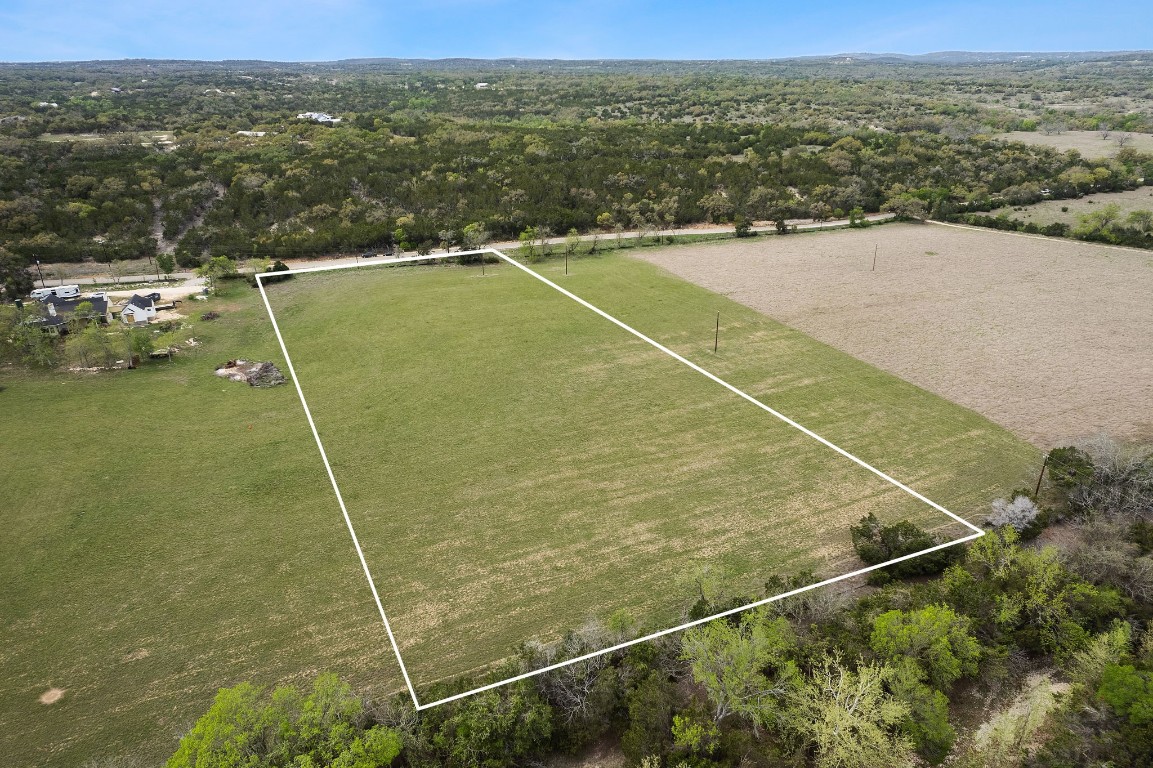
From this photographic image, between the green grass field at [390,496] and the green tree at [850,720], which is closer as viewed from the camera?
the green tree at [850,720]

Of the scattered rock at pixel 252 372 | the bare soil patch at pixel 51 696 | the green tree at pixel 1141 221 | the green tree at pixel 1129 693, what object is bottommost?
the bare soil patch at pixel 51 696

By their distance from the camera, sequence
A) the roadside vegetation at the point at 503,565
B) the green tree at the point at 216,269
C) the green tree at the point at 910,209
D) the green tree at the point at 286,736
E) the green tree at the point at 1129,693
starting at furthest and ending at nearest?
the green tree at the point at 910,209
the green tree at the point at 216,269
the roadside vegetation at the point at 503,565
the green tree at the point at 1129,693
the green tree at the point at 286,736

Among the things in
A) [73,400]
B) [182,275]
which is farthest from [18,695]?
[182,275]

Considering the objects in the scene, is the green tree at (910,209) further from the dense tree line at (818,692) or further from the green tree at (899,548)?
the green tree at (899,548)

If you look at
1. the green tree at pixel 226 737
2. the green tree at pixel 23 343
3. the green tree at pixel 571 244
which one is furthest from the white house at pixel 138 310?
the green tree at pixel 226 737

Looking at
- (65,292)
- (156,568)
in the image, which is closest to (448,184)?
(65,292)

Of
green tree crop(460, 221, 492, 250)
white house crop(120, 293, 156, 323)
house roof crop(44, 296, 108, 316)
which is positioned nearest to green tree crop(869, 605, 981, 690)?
white house crop(120, 293, 156, 323)

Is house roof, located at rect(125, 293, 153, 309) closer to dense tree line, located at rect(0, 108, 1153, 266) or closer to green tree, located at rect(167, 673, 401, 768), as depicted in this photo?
dense tree line, located at rect(0, 108, 1153, 266)
